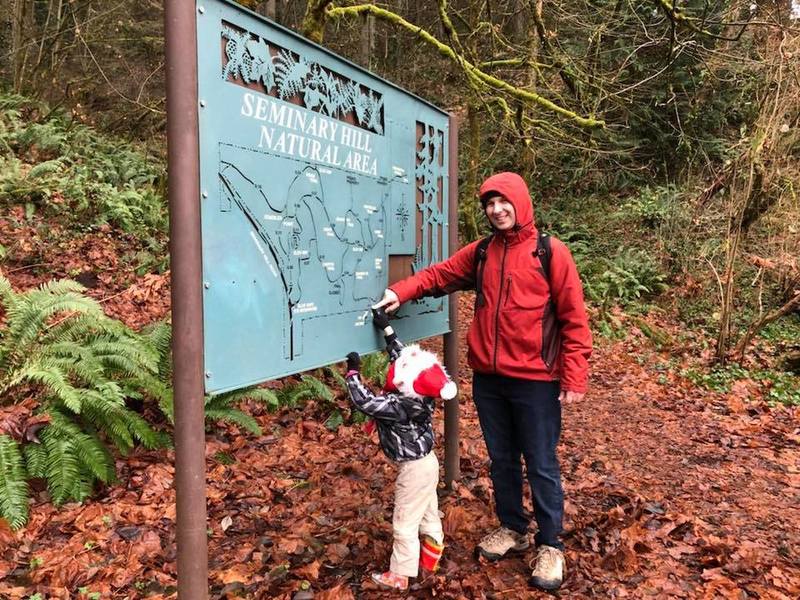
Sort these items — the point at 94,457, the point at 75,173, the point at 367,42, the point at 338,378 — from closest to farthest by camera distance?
the point at 94,457, the point at 338,378, the point at 75,173, the point at 367,42

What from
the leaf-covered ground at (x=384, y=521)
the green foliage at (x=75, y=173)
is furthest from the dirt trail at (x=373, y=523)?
the green foliage at (x=75, y=173)

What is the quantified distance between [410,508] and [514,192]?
1758 mm

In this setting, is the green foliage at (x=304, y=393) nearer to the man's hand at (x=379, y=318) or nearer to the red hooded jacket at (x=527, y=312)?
the man's hand at (x=379, y=318)

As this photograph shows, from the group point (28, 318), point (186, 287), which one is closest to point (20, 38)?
point (28, 318)

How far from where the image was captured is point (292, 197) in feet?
9.04

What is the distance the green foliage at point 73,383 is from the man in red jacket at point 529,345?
2.48 meters

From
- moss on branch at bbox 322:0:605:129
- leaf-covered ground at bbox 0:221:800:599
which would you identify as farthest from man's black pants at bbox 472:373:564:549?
moss on branch at bbox 322:0:605:129

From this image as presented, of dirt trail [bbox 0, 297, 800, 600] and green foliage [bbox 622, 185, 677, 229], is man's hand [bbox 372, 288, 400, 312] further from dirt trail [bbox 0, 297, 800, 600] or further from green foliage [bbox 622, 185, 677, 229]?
green foliage [bbox 622, 185, 677, 229]

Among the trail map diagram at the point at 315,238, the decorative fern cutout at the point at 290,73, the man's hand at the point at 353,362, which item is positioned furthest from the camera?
the man's hand at the point at 353,362

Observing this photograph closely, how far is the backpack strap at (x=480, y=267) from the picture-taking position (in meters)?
3.43

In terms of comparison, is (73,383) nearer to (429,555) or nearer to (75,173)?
(429,555)

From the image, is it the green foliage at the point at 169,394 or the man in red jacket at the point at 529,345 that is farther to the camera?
the green foliage at the point at 169,394

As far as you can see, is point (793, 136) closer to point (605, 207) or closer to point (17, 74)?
point (605, 207)

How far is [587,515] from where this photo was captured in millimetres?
4090
